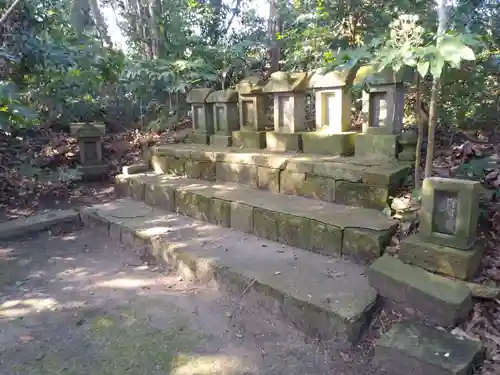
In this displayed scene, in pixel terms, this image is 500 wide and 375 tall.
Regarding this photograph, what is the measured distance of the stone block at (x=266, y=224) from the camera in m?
3.33

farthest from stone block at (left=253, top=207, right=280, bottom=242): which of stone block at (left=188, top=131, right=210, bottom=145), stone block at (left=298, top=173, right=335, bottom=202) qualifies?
stone block at (left=188, top=131, right=210, bottom=145)

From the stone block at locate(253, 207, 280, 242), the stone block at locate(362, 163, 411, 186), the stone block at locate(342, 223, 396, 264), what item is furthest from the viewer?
the stone block at locate(253, 207, 280, 242)

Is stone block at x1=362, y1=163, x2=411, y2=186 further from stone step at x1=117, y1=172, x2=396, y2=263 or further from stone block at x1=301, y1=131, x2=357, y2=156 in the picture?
stone block at x1=301, y1=131, x2=357, y2=156

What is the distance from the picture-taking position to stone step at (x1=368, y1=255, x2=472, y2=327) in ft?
7.00

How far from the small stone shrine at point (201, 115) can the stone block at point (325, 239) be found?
9.52 ft

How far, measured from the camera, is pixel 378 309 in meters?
2.38

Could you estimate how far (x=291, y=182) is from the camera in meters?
3.83

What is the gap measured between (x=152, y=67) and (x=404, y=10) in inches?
168

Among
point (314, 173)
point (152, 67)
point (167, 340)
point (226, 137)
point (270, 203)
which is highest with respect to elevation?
point (152, 67)

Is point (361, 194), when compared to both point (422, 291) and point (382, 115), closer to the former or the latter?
point (382, 115)

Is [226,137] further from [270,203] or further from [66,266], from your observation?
[66,266]

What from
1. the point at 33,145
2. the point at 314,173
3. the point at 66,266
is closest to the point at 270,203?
the point at 314,173

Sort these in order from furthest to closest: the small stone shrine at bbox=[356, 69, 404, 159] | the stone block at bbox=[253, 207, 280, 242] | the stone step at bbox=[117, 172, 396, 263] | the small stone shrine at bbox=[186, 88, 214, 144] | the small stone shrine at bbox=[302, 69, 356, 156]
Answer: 1. the small stone shrine at bbox=[186, 88, 214, 144]
2. the small stone shrine at bbox=[302, 69, 356, 156]
3. the small stone shrine at bbox=[356, 69, 404, 159]
4. the stone block at bbox=[253, 207, 280, 242]
5. the stone step at bbox=[117, 172, 396, 263]

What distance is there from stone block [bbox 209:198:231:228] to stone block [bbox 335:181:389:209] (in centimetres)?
106
